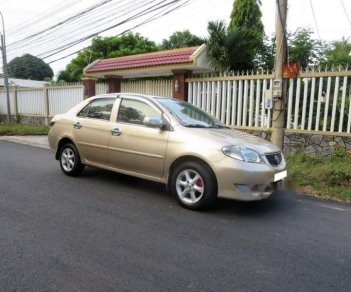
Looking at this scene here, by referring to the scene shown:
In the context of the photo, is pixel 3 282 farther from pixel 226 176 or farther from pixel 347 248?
pixel 347 248

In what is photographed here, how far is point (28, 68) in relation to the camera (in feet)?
196

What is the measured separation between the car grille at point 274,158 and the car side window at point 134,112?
66.7 inches

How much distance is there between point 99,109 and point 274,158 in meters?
3.11

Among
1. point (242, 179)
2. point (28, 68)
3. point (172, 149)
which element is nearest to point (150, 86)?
point (172, 149)

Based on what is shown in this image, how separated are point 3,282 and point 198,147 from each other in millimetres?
2714

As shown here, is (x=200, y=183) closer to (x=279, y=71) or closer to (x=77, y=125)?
(x=77, y=125)

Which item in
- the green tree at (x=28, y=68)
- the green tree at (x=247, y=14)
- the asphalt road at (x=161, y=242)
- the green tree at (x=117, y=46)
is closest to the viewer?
the asphalt road at (x=161, y=242)

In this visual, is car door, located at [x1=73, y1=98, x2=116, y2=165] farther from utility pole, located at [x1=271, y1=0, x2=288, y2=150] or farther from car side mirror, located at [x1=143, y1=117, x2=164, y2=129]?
utility pole, located at [x1=271, y1=0, x2=288, y2=150]

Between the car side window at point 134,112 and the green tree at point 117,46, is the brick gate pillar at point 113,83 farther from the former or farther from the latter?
the green tree at point 117,46

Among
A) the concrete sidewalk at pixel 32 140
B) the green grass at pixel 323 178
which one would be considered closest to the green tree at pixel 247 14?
the concrete sidewalk at pixel 32 140

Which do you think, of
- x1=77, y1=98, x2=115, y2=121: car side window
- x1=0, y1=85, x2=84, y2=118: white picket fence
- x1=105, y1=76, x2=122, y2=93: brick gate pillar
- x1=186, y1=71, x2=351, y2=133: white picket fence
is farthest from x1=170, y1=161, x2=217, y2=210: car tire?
x1=0, y1=85, x2=84, y2=118: white picket fence

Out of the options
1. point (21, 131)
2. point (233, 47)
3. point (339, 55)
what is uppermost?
point (339, 55)

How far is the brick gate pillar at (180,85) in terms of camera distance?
1039 centimetres

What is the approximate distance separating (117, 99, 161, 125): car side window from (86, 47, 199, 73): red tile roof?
4359 mm
